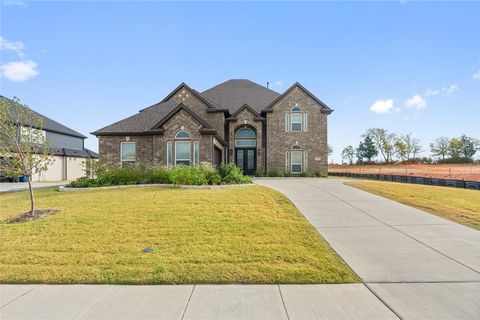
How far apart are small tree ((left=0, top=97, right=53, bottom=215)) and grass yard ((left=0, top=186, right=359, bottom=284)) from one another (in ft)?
4.90

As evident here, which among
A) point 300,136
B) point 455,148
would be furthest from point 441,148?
point 300,136

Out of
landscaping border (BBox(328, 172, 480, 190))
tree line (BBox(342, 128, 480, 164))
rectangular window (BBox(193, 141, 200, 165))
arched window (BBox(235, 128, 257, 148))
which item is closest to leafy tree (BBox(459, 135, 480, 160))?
tree line (BBox(342, 128, 480, 164))

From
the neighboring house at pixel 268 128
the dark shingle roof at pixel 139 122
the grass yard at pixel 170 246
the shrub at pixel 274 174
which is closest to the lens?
the grass yard at pixel 170 246

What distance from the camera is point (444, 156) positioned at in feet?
233

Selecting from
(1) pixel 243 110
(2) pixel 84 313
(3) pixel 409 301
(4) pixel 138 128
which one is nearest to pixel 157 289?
(2) pixel 84 313

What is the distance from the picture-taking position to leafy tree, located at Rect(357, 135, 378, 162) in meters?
69.3

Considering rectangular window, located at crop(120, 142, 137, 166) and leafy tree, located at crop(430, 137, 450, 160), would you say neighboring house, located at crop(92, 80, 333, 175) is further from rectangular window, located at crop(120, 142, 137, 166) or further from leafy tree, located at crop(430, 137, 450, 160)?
leafy tree, located at crop(430, 137, 450, 160)

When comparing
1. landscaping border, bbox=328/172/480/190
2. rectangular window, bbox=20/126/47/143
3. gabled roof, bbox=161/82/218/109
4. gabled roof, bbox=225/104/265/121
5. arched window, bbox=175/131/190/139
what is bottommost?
landscaping border, bbox=328/172/480/190

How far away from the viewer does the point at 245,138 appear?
24.2 metres

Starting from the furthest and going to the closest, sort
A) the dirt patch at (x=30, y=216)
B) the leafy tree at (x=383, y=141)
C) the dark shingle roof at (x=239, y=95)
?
1. the leafy tree at (x=383, y=141)
2. the dark shingle roof at (x=239, y=95)
3. the dirt patch at (x=30, y=216)

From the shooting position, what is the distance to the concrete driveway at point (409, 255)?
3439mm

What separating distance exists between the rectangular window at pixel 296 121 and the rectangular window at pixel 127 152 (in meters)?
13.9

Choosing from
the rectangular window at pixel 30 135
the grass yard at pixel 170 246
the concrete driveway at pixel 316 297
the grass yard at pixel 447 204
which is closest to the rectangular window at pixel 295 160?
the grass yard at pixel 447 204

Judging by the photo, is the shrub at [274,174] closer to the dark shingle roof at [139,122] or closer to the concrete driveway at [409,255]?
the dark shingle roof at [139,122]
